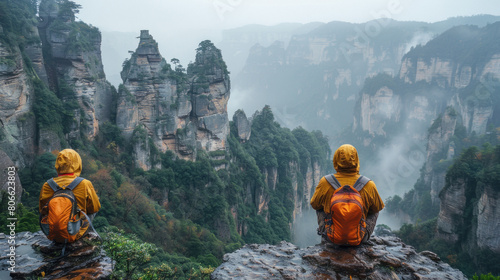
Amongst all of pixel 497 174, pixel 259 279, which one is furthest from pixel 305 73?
pixel 259 279

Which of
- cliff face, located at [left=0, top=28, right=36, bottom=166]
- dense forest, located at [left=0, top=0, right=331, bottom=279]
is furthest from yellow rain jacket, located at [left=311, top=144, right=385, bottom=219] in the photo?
cliff face, located at [left=0, top=28, right=36, bottom=166]

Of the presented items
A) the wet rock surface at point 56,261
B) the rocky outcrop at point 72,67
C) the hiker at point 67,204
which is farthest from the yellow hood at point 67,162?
the rocky outcrop at point 72,67

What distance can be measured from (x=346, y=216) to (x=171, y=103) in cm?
2524

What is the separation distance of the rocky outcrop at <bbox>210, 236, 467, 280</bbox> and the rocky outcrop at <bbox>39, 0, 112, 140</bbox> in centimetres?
2083

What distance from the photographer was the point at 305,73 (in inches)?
5138

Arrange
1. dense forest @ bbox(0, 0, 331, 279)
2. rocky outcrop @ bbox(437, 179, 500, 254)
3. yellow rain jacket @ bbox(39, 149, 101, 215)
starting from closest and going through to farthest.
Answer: yellow rain jacket @ bbox(39, 149, 101, 215) < dense forest @ bbox(0, 0, 331, 279) < rocky outcrop @ bbox(437, 179, 500, 254)

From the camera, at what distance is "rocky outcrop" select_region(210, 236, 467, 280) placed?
3.53 m

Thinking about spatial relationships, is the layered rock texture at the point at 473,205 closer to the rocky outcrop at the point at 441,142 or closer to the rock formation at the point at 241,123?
the rock formation at the point at 241,123

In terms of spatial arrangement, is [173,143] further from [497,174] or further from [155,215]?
[497,174]

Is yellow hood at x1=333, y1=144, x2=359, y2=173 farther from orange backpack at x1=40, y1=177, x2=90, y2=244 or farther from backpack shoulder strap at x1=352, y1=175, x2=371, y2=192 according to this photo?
orange backpack at x1=40, y1=177, x2=90, y2=244

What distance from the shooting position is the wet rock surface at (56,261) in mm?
3600

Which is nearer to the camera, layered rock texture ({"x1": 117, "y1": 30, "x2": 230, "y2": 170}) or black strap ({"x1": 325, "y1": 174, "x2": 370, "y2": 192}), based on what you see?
black strap ({"x1": 325, "y1": 174, "x2": 370, "y2": 192})

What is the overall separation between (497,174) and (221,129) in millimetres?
21532

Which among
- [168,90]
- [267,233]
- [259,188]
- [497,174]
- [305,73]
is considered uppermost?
[305,73]
